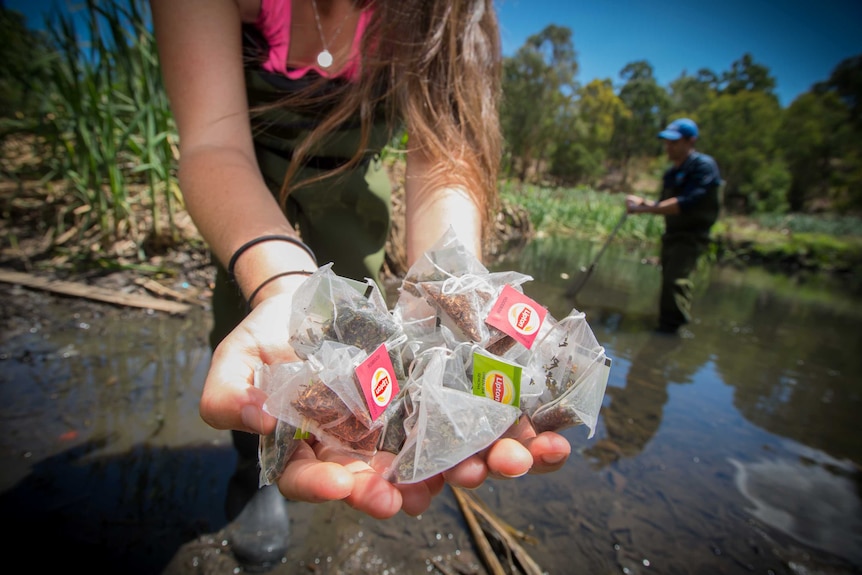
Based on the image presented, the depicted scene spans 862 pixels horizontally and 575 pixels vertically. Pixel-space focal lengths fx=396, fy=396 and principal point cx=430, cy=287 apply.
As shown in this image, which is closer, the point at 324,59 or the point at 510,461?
the point at 510,461

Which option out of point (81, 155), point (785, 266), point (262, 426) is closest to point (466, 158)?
point (262, 426)

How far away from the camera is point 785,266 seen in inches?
583

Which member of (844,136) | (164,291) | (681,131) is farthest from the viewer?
(844,136)

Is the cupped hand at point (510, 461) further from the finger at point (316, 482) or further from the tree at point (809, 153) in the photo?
the tree at point (809, 153)

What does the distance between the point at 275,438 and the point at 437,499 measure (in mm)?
1187

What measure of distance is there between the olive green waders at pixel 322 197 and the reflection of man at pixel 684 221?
13.0 feet

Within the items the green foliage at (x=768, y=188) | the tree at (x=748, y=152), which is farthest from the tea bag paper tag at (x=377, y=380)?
the tree at (x=748, y=152)

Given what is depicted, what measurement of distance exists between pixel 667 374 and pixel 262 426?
3525mm

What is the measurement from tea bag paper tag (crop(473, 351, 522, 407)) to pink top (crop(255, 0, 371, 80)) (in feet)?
3.34

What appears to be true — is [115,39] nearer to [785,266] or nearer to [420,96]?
[420,96]

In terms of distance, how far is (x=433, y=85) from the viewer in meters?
1.29

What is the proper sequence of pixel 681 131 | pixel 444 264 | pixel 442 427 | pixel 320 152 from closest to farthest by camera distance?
1. pixel 442 427
2. pixel 444 264
3. pixel 320 152
4. pixel 681 131

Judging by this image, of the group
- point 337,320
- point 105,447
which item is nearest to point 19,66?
point 105,447

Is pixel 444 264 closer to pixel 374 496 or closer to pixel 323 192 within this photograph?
pixel 374 496
